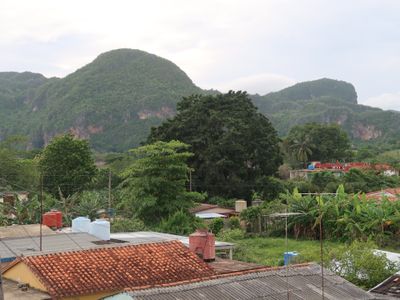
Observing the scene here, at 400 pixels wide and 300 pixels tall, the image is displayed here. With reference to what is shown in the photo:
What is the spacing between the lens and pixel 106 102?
119m

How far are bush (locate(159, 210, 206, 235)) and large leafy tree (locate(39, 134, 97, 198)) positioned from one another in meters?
17.0

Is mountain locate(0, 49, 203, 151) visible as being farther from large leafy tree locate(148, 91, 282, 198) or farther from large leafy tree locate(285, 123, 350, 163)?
large leafy tree locate(148, 91, 282, 198)

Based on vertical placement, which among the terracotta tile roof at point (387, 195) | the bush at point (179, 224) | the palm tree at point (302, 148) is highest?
the palm tree at point (302, 148)

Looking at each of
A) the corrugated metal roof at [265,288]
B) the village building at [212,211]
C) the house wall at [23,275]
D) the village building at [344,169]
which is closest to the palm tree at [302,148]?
the village building at [344,169]

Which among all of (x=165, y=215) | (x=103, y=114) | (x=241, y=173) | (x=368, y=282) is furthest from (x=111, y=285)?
(x=103, y=114)

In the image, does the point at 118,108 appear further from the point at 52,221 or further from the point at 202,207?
the point at 52,221

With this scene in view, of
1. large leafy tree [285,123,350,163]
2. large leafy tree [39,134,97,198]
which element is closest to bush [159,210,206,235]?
large leafy tree [39,134,97,198]

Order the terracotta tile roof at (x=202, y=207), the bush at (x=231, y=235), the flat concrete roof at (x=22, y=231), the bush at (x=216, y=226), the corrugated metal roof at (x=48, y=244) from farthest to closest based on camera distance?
the terracotta tile roof at (x=202, y=207) → the bush at (x=216, y=226) → the bush at (x=231, y=235) → the flat concrete roof at (x=22, y=231) → the corrugated metal roof at (x=48, y=244)

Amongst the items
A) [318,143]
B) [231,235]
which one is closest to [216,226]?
[231,235]

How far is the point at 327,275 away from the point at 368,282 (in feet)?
11.2

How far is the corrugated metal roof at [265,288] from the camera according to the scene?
10.1 metres

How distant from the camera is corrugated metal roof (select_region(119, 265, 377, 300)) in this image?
10125 millimetres

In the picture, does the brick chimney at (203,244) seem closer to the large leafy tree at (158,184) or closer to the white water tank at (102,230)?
the white water tank at (102,230)

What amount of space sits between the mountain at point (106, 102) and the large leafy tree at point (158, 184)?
7669cm
